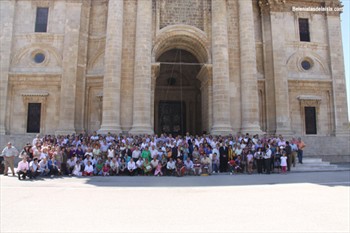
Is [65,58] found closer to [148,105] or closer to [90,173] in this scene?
[148,105]

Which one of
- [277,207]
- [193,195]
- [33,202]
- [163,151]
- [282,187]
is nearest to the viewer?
[277,207]

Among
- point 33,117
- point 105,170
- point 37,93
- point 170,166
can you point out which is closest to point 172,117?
point 37,93

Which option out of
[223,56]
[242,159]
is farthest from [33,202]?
[223,56]

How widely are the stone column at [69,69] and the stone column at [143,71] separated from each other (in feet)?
16.3

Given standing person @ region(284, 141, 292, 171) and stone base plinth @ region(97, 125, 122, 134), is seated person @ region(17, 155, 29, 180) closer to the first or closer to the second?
stone base plinth @ region(97, 125, 122, 134)

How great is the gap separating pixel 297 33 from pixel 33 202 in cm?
2332

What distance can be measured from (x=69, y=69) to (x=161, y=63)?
22.2 feet

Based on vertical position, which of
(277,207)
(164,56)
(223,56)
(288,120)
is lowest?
(277,207)

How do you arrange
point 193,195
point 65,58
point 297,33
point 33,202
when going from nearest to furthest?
point 33,202
point 193,195
point 65,58
point 297,33

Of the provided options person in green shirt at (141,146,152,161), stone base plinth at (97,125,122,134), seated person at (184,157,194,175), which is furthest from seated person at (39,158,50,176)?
seated person at (184,157,194,175)

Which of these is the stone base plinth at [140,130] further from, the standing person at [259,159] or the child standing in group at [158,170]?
the standing person at [259,159]

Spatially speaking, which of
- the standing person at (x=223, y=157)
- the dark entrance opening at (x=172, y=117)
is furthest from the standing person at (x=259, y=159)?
the dark entrance opening at (x=172, y=117)

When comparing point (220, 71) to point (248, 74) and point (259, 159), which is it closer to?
point (248, 74)

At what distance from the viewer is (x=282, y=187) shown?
31.8 ft
